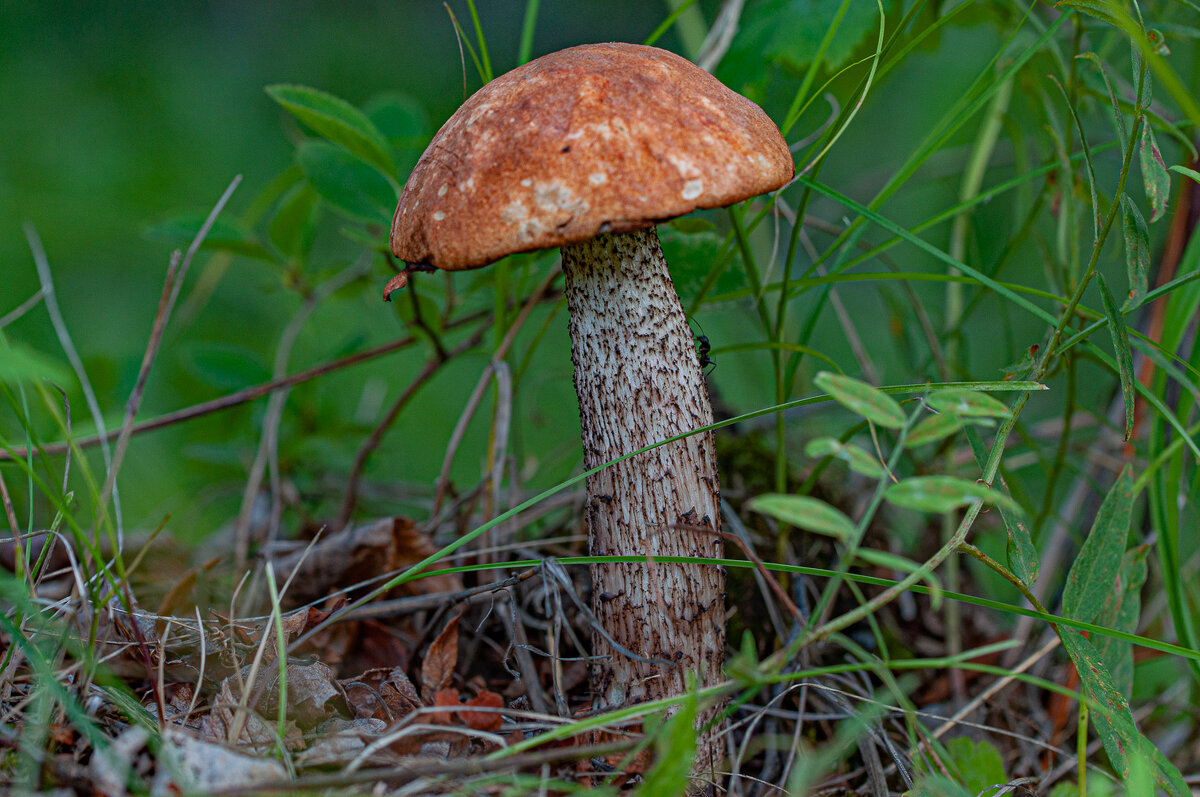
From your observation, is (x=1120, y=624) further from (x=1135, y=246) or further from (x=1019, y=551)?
(x=1135, y=246)

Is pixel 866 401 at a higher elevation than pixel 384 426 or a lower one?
higher

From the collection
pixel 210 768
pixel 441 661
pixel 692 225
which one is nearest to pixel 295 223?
pixel 692 225

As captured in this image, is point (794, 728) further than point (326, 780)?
Yes

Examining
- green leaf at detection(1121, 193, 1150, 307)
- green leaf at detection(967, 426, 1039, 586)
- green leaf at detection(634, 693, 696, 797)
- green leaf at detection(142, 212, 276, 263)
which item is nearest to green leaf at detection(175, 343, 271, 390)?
green leaf at detection(142, 212, 276, 263)

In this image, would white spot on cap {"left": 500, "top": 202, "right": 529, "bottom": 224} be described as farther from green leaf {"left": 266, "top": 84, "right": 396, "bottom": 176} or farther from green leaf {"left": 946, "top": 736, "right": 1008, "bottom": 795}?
green leaf {"left": 946, "top": 736, "right": 1008, "bottom": 795}

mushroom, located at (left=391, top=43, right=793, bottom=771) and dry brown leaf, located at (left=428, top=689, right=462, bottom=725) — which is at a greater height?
mushroom, located at (left=391, top=43, right=793, bottom=771)

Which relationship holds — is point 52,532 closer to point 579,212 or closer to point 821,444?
point 579,212

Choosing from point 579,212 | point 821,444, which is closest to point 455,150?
point 579,212
